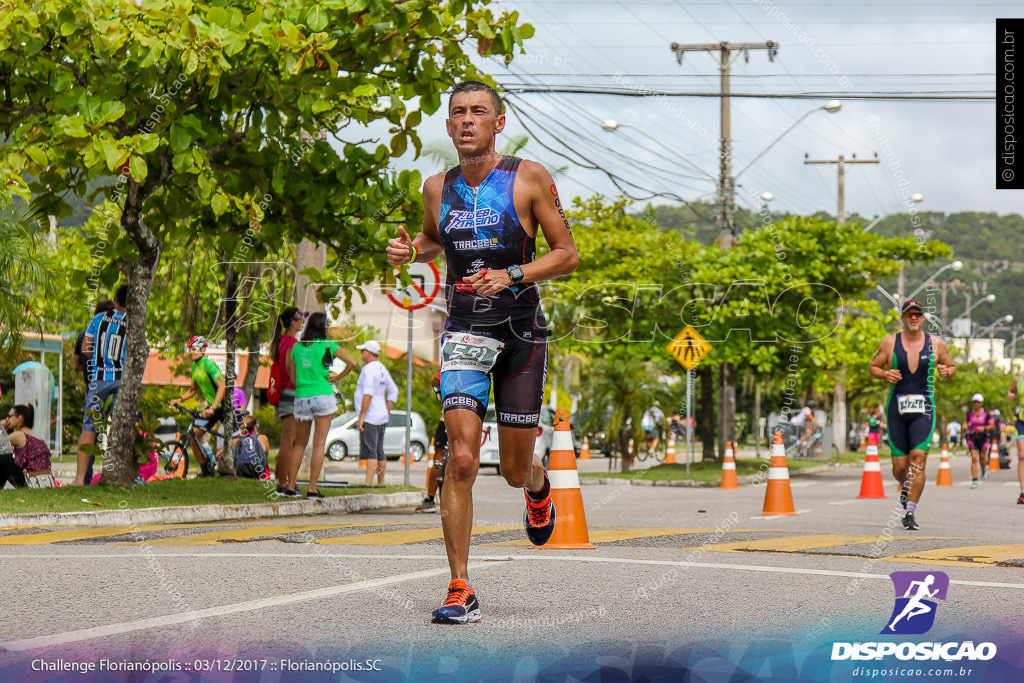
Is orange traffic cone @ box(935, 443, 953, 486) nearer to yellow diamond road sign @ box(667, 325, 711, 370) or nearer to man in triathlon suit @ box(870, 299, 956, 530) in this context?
yellow diamond road sign @ box(667, 325, 711, 370)

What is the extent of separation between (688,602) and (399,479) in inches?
699

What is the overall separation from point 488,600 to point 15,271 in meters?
13.7

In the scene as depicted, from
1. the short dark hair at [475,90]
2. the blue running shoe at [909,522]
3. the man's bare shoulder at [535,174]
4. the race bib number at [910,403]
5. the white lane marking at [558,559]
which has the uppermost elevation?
the short dark hair at [475,90]

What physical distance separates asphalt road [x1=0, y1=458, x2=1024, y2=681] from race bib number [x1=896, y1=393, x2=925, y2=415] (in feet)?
4.89

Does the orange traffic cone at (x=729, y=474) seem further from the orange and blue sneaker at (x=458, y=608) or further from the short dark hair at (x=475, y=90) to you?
the orange and blue sneaker at (x=458, y=608)

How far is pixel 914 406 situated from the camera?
10.3 m

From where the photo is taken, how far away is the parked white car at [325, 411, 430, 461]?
32.2 meters

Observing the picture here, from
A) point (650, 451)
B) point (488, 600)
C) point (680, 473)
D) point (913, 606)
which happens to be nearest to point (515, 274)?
point (488, 600)

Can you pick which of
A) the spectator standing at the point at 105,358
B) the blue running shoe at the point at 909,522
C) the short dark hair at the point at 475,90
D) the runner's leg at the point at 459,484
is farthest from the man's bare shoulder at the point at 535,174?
the spectator standing at the point at 105,358

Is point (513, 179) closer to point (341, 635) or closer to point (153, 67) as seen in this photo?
point (341, 635)

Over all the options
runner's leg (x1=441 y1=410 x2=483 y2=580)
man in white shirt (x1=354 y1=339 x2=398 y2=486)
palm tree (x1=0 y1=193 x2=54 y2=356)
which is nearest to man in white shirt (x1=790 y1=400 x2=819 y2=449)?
man in white shirt (x1=354 y1=339 x2=398 y2=486)

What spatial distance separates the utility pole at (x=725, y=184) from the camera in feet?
84.3

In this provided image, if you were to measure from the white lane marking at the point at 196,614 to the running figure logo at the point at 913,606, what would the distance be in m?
2.28

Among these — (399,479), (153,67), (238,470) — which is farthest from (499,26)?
(399,479)
